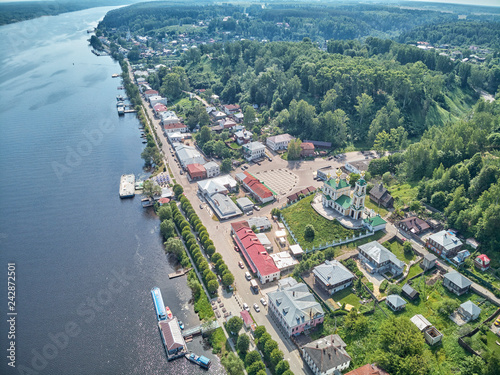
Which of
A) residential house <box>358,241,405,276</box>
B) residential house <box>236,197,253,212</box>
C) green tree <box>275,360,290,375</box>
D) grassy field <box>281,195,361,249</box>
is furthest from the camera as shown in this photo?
residential house <box>236,197,253,212</box>

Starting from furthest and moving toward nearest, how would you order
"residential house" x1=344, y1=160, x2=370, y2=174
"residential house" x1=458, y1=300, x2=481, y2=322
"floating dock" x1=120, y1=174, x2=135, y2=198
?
1. "residential house" x1=344, y1=160, x2=370, y2=174
2. "floating dock" x1=120, y1=174, x2=135, y2=198
3. "residential house" x1=458, y1=300, x2=481, y2=322

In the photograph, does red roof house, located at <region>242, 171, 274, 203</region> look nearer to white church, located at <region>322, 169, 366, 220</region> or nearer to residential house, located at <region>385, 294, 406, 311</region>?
white church, located at <region>322, 169, 366, 220</region>

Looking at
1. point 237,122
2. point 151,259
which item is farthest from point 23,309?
point 237,122

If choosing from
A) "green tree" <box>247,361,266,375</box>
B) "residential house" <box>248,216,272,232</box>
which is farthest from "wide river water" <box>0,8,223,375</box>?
"residential house" <box>248,216,272,232</box>

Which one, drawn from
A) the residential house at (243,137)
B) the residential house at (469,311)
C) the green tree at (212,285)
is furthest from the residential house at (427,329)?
the residential house at (243,137)

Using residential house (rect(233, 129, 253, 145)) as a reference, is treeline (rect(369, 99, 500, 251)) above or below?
above

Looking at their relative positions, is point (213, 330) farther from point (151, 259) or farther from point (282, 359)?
point (151, 259)

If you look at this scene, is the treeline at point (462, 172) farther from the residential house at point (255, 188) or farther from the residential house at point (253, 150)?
the residential house at point (253, 150)

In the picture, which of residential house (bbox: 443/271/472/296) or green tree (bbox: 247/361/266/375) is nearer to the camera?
green tree (bbox: 247/361/266/375)
